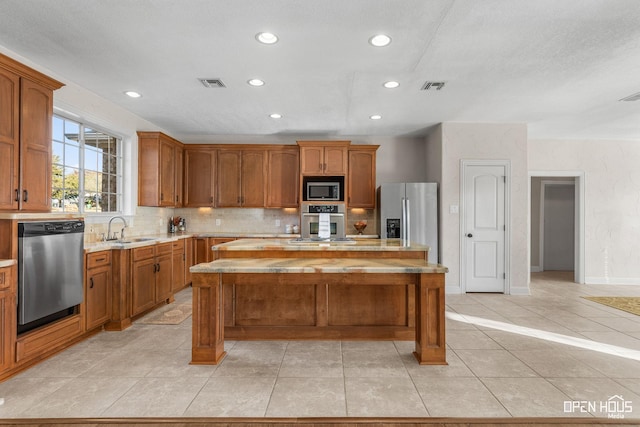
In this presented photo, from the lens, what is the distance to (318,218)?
5.80 metres

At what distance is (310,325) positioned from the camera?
3285 mm

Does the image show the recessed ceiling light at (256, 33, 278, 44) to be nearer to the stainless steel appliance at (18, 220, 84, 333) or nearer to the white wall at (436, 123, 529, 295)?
the stainless steel appliance at (18, 220, 84, 333)

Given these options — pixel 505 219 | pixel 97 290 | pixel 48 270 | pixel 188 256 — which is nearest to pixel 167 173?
pixel 188 256

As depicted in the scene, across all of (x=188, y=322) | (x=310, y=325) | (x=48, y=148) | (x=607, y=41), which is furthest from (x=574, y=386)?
(x=48, y=148)

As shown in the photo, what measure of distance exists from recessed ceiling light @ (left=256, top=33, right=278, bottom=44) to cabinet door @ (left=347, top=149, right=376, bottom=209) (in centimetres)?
331

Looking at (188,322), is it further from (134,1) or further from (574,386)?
(574,386)

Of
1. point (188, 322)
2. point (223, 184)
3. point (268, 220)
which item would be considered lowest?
point (188, 322)

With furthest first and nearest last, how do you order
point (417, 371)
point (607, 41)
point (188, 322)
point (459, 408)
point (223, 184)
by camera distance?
point (223, 184) < point (188, 322) < point (607, 41) < point (417, 371) < point (459, 408)

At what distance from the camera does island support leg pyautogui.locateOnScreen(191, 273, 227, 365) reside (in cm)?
272

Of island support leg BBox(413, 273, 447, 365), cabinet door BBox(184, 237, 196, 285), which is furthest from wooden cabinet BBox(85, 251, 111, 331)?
island support leg BBox(413, 273, 447, 365)

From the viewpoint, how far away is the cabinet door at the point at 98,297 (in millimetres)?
3295

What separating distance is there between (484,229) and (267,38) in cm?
425

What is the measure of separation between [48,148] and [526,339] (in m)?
4.74

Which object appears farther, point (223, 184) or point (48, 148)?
point (223, 184)
